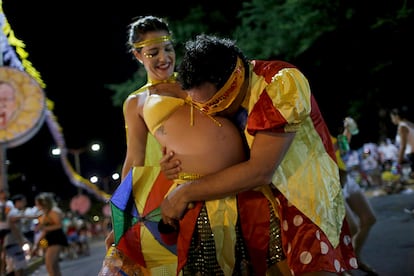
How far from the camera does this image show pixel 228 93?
2.46m

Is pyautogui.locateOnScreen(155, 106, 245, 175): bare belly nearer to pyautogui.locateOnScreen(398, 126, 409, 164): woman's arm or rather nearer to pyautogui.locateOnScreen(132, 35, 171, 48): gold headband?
pyautogui.locateOnScreen(132, 35, 171, 48): gold headband

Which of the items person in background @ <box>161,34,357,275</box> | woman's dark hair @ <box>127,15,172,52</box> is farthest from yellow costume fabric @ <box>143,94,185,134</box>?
woman's dark hair @ <box>127,15,172,52</box>

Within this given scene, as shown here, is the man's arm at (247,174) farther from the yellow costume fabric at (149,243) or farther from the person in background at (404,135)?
the person in background at (404,135)

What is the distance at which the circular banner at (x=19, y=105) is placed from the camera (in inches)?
436

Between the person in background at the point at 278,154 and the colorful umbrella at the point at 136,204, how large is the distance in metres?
0.15

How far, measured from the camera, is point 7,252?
9.80 meters

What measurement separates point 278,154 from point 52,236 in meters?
7.86

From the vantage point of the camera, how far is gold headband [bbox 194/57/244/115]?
244 cm

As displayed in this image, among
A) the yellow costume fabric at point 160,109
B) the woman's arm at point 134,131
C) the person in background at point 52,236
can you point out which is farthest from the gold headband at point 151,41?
the person in background at point 52,236

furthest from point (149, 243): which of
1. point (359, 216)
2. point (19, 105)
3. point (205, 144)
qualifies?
point (19, 105)

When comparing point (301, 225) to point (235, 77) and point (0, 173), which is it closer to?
point (235, 77)

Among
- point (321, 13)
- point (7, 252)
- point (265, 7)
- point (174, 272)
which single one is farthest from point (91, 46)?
point (174, 272)

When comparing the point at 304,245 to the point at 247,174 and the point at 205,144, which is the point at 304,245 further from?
the point at 205,144

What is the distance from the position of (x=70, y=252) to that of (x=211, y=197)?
43.4 ft
